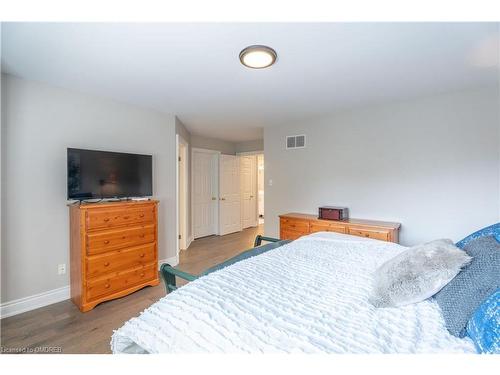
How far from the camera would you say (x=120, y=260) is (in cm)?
262

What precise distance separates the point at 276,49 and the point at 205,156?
3.94 meters

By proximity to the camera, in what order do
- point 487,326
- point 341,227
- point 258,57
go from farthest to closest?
point 341,227 → point 258,57 → point 487,326

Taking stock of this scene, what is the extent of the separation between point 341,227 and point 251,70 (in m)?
2.30

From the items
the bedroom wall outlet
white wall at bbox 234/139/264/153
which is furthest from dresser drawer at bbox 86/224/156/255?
white wall at bbox 234/139/264/153

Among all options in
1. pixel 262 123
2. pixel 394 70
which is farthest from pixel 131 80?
pixel 394 70

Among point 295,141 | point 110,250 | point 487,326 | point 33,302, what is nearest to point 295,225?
point 295,141

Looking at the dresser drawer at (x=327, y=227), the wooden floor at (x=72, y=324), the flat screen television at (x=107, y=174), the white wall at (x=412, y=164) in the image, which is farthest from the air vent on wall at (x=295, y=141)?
the wooden floor at (x=72, y=324)

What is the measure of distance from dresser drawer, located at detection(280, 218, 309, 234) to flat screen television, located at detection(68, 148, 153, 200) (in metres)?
2.06

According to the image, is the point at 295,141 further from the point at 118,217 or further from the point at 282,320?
the point at 282,320

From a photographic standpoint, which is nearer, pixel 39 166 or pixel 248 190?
pixel 39 166

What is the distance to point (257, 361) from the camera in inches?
30.0

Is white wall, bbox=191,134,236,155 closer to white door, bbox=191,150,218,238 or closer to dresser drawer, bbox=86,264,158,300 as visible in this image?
white door, bbox=191,150,218,238

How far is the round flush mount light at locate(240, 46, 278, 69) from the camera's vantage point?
1795mm

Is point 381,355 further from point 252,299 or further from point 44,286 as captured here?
point 44,286
